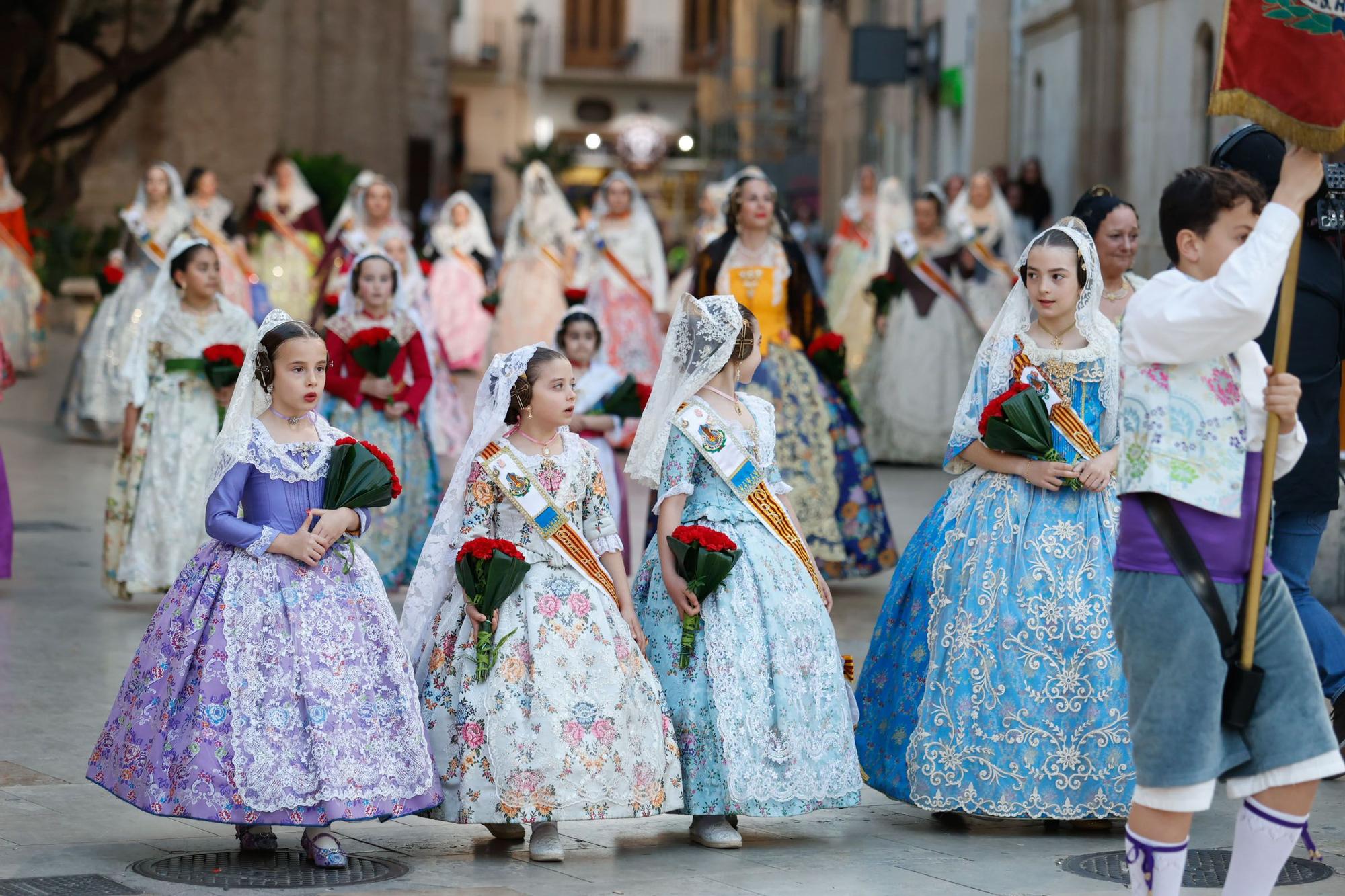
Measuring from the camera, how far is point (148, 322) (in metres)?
9.42

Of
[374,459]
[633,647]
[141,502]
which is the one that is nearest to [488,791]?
[633,647]

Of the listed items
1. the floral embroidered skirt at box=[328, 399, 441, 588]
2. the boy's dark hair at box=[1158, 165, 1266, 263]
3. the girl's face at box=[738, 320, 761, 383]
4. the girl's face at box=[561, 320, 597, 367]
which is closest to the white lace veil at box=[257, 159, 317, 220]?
the floral embroidered skirt at box=[328, 399, 441, 588]

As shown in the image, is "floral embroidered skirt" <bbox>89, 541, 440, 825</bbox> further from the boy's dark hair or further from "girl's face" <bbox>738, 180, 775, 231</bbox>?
"girl's face" <bbox>738, 180, 775, 231</bbox>

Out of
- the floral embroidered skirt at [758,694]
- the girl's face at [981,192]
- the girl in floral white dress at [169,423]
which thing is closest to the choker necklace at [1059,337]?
the floral embroidered skirt at [758,694]

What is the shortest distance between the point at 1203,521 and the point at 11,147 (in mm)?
22013

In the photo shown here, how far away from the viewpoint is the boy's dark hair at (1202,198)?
4.48 metres

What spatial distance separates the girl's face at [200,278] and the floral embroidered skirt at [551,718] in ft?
13.4

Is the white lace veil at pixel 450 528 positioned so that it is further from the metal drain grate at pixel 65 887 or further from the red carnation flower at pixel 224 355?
the red carnation flower at pixel 224 355

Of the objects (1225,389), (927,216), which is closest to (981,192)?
(927,216)

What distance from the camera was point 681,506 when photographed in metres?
5.98

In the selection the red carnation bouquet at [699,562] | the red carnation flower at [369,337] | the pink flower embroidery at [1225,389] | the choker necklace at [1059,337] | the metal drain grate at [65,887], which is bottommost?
the metal drain grate at [65,887]

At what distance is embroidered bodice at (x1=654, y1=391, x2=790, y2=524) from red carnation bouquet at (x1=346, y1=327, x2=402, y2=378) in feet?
11.6

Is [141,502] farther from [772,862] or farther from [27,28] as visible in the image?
[27,28]

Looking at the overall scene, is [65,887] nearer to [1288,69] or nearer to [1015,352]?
[1015,352]
